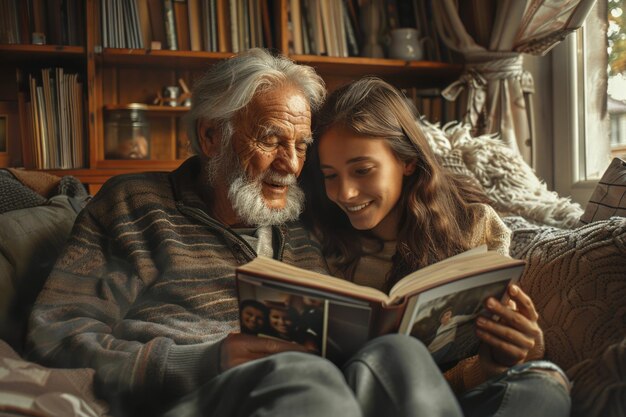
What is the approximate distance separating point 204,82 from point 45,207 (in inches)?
19.5

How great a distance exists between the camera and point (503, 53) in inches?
101

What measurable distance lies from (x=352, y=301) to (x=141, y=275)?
592 millimetres

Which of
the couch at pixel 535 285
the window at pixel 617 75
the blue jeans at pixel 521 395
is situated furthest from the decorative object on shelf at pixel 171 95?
the blue jeans at pixel 521 395

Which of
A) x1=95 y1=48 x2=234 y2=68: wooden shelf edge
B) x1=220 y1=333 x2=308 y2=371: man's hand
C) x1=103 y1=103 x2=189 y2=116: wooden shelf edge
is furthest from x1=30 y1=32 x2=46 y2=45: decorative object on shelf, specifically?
x1=220 y1=333 x2=308 y2=371: man's hand

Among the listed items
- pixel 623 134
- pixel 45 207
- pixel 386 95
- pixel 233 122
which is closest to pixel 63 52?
pixel 45 207

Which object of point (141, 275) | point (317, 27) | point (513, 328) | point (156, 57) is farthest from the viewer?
point (317, 27)

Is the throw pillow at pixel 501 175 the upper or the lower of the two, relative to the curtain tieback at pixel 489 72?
lower

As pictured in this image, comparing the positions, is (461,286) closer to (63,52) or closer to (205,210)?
(205,210)

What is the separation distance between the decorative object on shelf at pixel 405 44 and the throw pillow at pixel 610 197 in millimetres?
1499

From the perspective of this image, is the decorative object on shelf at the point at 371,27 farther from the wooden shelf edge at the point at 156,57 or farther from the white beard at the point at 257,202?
the white beard at the point at 257,202

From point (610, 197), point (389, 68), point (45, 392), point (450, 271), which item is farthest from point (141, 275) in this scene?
point (389, 68)

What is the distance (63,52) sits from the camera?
2.58 m

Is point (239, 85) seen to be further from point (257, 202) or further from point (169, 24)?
point (169, 24)

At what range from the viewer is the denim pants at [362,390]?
84 centimetres
